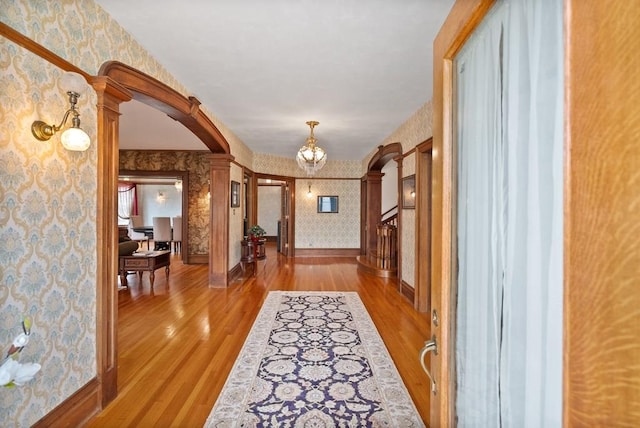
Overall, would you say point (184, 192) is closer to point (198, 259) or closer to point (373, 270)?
point (198, 259)

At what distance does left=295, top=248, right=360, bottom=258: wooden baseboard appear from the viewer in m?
8.78

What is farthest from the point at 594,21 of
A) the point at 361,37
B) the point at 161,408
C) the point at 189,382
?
the point at 189,382

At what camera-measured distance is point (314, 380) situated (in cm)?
242

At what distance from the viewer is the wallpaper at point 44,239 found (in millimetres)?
1466

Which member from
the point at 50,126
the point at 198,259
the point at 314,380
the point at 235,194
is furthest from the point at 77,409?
the point at 198,259

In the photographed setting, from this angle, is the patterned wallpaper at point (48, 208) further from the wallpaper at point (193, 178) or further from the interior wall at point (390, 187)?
the interior wall at point (390, 187)

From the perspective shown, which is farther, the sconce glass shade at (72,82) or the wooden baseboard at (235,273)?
the wooden baseboard at (235,273)

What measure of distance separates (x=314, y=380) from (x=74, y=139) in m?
2.32

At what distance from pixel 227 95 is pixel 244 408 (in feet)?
11.0

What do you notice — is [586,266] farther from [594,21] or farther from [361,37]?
[361,37]

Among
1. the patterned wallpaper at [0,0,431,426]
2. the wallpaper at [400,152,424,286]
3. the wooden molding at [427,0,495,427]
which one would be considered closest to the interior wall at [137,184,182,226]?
the wallpaper at [400,152,424,286]

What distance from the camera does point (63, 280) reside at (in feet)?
5.88

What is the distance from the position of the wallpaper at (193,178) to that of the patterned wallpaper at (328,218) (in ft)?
8.29

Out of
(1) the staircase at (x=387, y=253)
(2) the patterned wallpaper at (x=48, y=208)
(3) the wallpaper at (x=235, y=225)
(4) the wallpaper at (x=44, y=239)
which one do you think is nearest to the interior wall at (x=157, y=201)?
(3) the wallpaper at (x=235, y=225)
